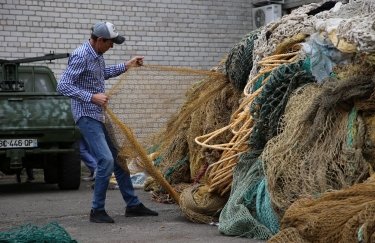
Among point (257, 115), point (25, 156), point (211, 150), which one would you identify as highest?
point (257, 115)

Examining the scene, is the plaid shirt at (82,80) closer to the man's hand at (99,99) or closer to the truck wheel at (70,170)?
the man's hand at (99,99)

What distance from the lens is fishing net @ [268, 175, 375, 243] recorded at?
15.9 ft

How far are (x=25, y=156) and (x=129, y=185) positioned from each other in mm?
3608

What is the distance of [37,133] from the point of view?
11.0 metres

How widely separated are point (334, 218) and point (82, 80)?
3.45m

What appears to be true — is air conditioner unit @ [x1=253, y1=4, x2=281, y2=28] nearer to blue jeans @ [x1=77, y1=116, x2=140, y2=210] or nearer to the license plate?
the license plate

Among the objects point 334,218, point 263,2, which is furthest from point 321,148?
point 263,2

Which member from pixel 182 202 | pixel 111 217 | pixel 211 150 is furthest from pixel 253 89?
pixel 111 217

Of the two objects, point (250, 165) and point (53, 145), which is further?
point (53, 145)

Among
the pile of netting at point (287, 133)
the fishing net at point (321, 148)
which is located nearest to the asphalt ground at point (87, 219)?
the pile of netting at point (287, 133)

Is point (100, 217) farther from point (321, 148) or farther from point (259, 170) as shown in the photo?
point (321, 148)

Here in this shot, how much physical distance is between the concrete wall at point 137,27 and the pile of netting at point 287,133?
19.9 feet

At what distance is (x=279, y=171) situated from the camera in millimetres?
6367

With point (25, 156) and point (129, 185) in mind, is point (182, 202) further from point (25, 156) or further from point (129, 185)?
point (25, 156)
